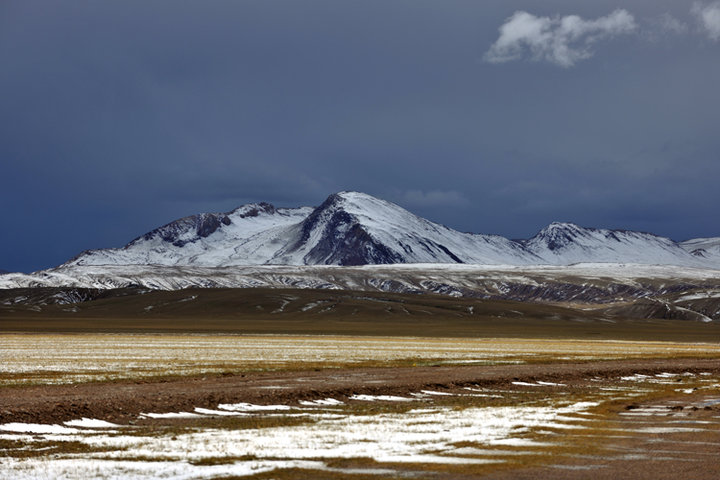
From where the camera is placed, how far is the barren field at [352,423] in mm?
15242

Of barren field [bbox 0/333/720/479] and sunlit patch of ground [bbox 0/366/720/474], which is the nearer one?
sunlit patch of ground [bbox 0/366/720/474]

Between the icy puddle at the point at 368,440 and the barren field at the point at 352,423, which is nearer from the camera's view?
the icy puddle at the point at 368,440

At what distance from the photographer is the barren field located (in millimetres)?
15242

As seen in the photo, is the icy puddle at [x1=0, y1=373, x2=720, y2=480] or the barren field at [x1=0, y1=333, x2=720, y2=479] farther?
the barren field at [x1=0, y1=333, x2=720, y2=479]

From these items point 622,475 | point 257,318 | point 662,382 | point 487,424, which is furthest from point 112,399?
point 257,318

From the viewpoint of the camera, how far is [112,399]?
26.2 meters

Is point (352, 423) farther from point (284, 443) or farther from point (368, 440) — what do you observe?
point (284, 443)

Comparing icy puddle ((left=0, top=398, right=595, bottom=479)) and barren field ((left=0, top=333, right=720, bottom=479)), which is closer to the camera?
icy puddle ((left=0, top=398, right=595, bottom=479))

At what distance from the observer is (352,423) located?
71.3ft

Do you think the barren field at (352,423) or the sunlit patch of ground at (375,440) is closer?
the sunlit patch of ground at (375,440)

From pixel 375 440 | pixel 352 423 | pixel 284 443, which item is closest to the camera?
→ pixel 284 443

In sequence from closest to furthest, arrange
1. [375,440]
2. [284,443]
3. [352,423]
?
[284,443] → [375,440] → [352,423]

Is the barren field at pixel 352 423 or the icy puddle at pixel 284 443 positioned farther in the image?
the barren field at pixel 352 423

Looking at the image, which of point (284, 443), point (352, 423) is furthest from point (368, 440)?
point (352, 423)
